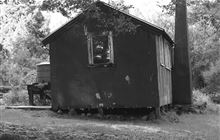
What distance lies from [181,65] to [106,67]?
722cm

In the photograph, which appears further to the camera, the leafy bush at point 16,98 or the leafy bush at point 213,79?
the leafy bush at point 213,79

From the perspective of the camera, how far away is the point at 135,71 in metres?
18.1

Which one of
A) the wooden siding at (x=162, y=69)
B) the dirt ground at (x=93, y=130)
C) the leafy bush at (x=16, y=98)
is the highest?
the wooden siding at (x=162, y=69)

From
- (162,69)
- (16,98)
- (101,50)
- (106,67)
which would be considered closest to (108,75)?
(106,67)

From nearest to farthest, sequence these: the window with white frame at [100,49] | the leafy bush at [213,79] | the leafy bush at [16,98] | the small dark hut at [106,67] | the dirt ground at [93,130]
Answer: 1. the dirt ground at [93,130]
2. the small dark hut at [106,67]
3. the window with white frame at [100,49]
4. the leafy bush at [16,98]
5. the leafy bush at [213,79]

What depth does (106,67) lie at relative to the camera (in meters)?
18.4

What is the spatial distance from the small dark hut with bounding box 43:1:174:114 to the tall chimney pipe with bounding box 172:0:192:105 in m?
4.29

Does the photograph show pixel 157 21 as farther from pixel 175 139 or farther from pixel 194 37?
pixel 175 139

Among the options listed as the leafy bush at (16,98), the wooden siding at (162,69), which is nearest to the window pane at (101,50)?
the wooden siding at (162,69)

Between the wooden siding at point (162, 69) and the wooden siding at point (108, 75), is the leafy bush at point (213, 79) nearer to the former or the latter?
the wooden siding at point (162, 69)

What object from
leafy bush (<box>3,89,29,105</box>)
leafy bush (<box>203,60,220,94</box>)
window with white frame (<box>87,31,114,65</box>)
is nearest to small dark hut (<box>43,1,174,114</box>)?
window with white frame (<box>87,31,114,65</box>)

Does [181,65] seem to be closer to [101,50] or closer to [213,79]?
[101,50]

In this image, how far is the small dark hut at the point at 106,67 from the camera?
17.9 m

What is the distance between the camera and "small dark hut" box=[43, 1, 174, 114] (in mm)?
17922
